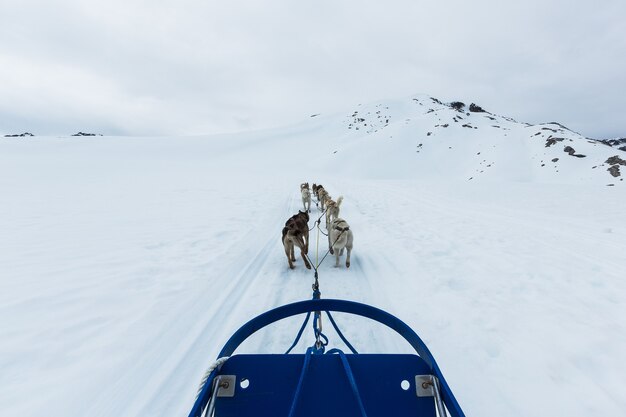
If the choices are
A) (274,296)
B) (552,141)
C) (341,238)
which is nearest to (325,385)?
(274,296)

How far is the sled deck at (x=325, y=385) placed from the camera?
1.91m

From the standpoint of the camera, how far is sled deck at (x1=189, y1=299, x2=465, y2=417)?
75.0 inches

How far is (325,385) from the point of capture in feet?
6.51

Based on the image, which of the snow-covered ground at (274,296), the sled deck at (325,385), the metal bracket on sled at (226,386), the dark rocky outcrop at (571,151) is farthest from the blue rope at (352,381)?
the dark rocky outcrop at (571,151)

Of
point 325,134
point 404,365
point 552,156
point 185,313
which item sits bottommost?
point 185,313

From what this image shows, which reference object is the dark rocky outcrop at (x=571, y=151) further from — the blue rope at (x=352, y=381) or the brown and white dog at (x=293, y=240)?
the blue rope at (x=352, y=381)

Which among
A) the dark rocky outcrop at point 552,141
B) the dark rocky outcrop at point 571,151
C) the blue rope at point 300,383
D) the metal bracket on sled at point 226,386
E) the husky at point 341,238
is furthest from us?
the dark rocky outcrop at point 552,141

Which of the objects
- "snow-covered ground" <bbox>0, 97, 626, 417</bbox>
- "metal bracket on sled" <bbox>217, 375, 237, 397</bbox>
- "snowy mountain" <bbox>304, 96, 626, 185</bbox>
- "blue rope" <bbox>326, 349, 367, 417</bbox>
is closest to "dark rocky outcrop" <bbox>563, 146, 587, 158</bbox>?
"snowy mountain" <bbox>304, 96, 626, 185</bbox>

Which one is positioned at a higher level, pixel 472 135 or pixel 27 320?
pixel 472 135

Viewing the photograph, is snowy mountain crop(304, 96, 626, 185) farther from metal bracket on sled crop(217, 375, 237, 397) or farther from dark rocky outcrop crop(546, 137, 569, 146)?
metal bracket on sled crop(217, 375, 237, 397)

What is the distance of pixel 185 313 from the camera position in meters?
4.03

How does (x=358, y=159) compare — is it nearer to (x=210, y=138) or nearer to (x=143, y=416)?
(x=210, y=138)

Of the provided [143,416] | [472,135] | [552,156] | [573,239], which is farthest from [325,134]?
[143,416]

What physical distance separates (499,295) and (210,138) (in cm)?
7429
